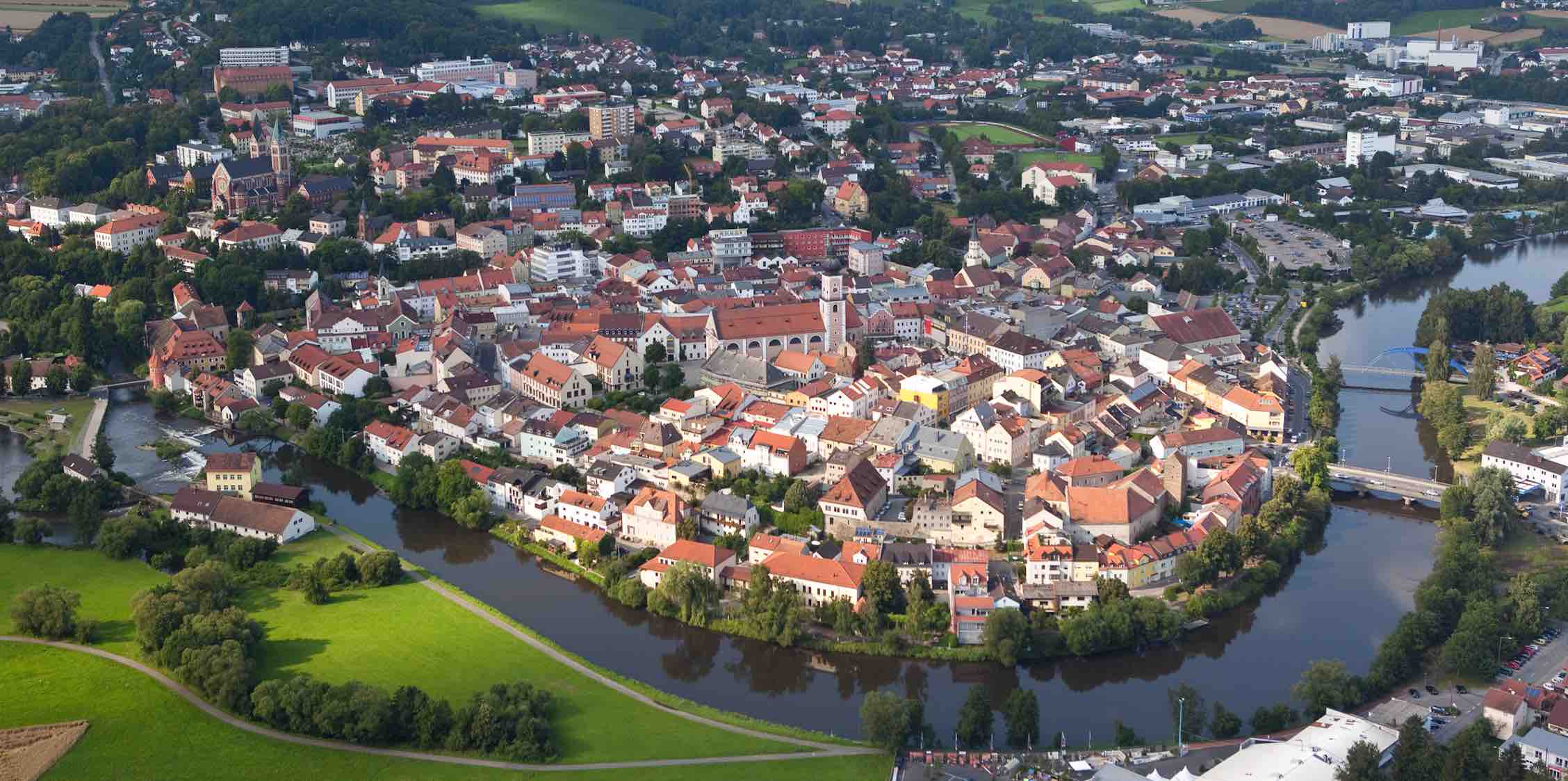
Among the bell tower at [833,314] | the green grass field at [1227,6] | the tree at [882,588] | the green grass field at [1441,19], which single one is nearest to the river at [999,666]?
the tree at [882,588]

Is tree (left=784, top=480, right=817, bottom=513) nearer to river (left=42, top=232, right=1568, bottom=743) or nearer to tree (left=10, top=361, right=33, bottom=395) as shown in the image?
river (left=42, top=232, right=1568, bottom=743)

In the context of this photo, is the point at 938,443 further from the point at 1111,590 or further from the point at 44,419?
the point at 44,419

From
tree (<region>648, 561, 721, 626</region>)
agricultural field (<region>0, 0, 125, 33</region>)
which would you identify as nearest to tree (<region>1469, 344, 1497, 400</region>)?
tree (<region>648, 561, 721, 626</region>)

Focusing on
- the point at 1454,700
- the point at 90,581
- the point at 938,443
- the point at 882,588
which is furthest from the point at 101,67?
the point at 1454,700

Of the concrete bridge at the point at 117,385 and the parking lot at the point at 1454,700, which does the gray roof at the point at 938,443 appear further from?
the concrete bridge at the point at 117,385

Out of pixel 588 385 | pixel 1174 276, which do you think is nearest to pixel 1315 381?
pixel 1174 276
